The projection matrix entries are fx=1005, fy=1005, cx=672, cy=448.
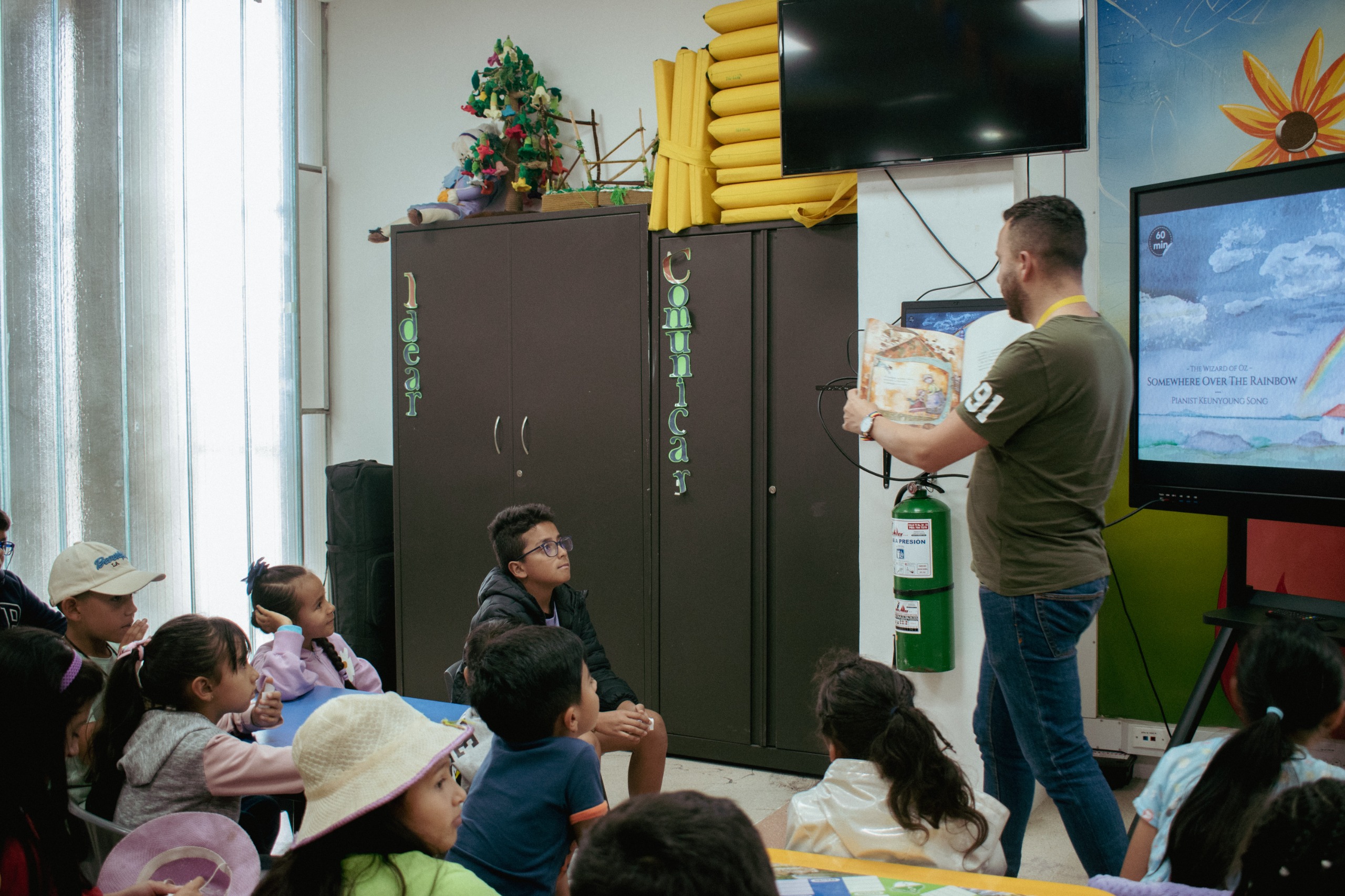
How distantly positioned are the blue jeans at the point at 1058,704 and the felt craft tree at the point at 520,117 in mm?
2768

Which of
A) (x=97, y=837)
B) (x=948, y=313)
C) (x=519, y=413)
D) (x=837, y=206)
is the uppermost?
(x=837, y=206)

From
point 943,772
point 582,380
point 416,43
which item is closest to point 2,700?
point 943,772

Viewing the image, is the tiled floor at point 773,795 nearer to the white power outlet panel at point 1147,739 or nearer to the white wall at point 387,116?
the white power outlet panel at point 1147,739

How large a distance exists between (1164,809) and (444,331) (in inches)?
128

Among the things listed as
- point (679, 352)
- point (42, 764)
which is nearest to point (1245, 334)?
point (679, 352)

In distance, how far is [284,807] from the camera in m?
2.22

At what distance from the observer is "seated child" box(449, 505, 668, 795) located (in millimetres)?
2535

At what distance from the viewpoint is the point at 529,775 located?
5.50ft

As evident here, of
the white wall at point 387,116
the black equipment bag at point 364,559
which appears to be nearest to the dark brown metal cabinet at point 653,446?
the black equipment bag at point 364,559

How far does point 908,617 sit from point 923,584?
0.11m

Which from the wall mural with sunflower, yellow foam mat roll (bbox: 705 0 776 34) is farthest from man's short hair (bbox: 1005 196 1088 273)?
yellow foam mat roll (bbox: 705 0 776 34)

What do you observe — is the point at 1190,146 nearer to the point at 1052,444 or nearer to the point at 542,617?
the point at 1052,444

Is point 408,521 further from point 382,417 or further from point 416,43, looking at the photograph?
point 416,43

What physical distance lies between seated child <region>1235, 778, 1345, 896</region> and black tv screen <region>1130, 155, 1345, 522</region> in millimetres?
1423
